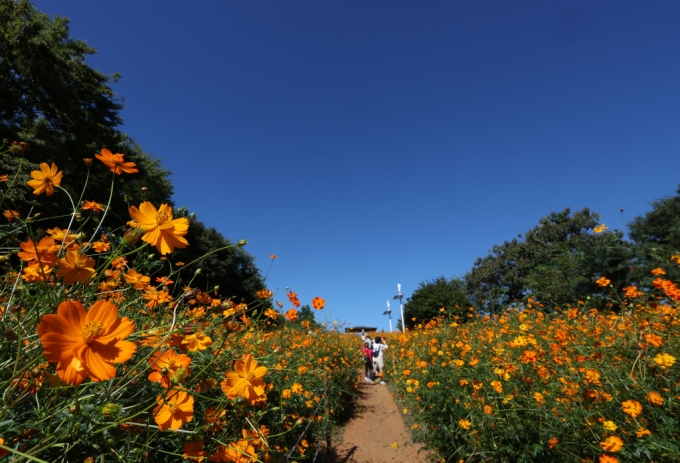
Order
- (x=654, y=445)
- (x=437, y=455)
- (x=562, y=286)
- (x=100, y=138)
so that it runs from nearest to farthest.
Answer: (x=654, y=445)
(x=437, y=455)
(x=562, y=286)
(x=100, y=138)

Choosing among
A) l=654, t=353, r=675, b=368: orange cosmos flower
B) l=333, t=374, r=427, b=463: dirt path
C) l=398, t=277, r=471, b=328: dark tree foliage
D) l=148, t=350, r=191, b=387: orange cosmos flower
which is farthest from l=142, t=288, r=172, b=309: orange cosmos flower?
l=398, t=277, r=471, b=328: dark tree foliage

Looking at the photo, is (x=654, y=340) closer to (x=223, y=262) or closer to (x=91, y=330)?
(x=91, y=330)

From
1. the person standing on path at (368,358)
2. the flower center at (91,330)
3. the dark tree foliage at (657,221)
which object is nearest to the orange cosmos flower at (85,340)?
the flower center at (91,330)

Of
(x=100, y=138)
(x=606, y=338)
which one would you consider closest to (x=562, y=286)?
(x=606, y=338)

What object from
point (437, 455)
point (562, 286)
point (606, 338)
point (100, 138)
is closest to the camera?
point (606, 338)

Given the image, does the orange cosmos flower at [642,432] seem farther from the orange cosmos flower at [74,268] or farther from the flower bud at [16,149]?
the flower bud at [16,149]

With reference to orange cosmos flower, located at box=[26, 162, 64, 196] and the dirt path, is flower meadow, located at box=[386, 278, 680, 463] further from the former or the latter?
orange cosmos flower, located at box=[26, 162, 64, 196]

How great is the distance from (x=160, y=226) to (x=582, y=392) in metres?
2.39

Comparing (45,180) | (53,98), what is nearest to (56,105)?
(53,98)

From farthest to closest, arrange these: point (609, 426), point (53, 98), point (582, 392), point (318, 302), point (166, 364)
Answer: point (53, 98), point (318, 302), point (582, 392), point (609, 426), point (166, 364)

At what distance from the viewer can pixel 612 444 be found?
5.08 ft

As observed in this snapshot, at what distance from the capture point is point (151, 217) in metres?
0.89

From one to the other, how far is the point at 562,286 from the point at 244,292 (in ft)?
43.4

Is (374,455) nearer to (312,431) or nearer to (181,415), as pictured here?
(312,431)
